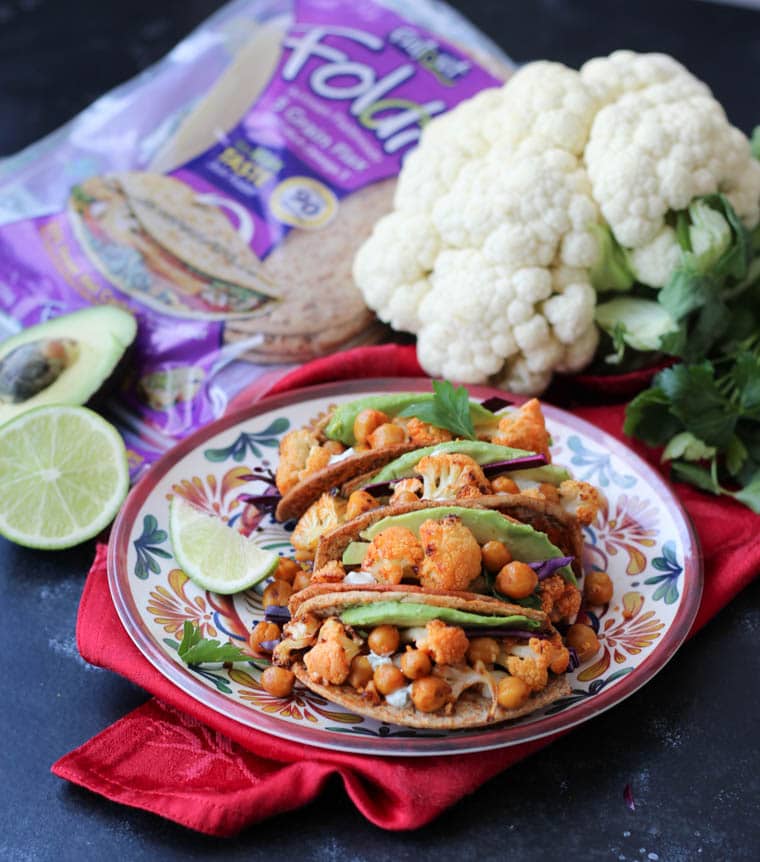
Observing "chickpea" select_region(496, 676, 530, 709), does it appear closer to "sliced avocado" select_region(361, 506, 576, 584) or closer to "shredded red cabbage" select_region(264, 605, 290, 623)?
"sliced avocado" select_region(361, 506, 576, 584)

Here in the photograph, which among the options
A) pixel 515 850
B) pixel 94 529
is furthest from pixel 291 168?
pixel 515 850

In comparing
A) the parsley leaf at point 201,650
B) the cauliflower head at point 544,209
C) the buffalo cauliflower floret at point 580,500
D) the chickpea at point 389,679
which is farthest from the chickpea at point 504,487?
the cauliflower head at point 544,209

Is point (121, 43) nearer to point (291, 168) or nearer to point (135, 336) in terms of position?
point (291, 168)

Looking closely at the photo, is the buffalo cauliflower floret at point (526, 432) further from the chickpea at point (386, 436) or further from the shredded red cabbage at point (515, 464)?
the chickpea at point (386, 436)

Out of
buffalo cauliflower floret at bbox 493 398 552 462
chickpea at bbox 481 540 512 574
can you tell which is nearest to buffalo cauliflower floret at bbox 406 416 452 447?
buffalo cauliflower floret at bbox 493 398 552 462

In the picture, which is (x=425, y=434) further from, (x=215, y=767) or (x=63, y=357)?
(x=63, y=357)

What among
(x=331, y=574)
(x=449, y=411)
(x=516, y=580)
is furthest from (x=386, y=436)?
(x=516, y=580)
